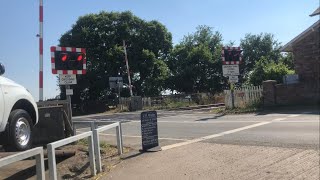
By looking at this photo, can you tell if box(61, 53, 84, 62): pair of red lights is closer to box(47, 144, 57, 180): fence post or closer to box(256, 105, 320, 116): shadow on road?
box(47, 144, 57, 180): fence post

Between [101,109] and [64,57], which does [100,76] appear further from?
[64,57]

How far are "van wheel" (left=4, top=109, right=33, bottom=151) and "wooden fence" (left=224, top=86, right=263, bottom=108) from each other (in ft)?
49.9

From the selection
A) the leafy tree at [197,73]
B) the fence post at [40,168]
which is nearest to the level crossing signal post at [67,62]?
the fence post at [40,168]

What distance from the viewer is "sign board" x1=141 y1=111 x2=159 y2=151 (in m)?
10.6

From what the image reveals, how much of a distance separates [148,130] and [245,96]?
12.9m

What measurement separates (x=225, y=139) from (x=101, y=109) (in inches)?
1307

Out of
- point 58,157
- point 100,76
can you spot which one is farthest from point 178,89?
point 58,157

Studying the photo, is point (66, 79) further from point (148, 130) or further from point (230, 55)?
point (230, 55)

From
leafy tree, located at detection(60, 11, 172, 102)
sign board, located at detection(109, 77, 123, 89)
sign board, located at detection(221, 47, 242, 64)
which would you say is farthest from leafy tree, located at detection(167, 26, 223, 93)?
sign board, located at detection(221, 47, 242, 64)

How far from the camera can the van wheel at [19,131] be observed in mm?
7850

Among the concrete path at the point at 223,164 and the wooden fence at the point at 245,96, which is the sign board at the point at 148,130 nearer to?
the concrete path at the point at 223,164

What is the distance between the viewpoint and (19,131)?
816 cm

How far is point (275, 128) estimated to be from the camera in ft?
43.1

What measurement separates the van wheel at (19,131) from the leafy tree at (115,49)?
4361 cm
